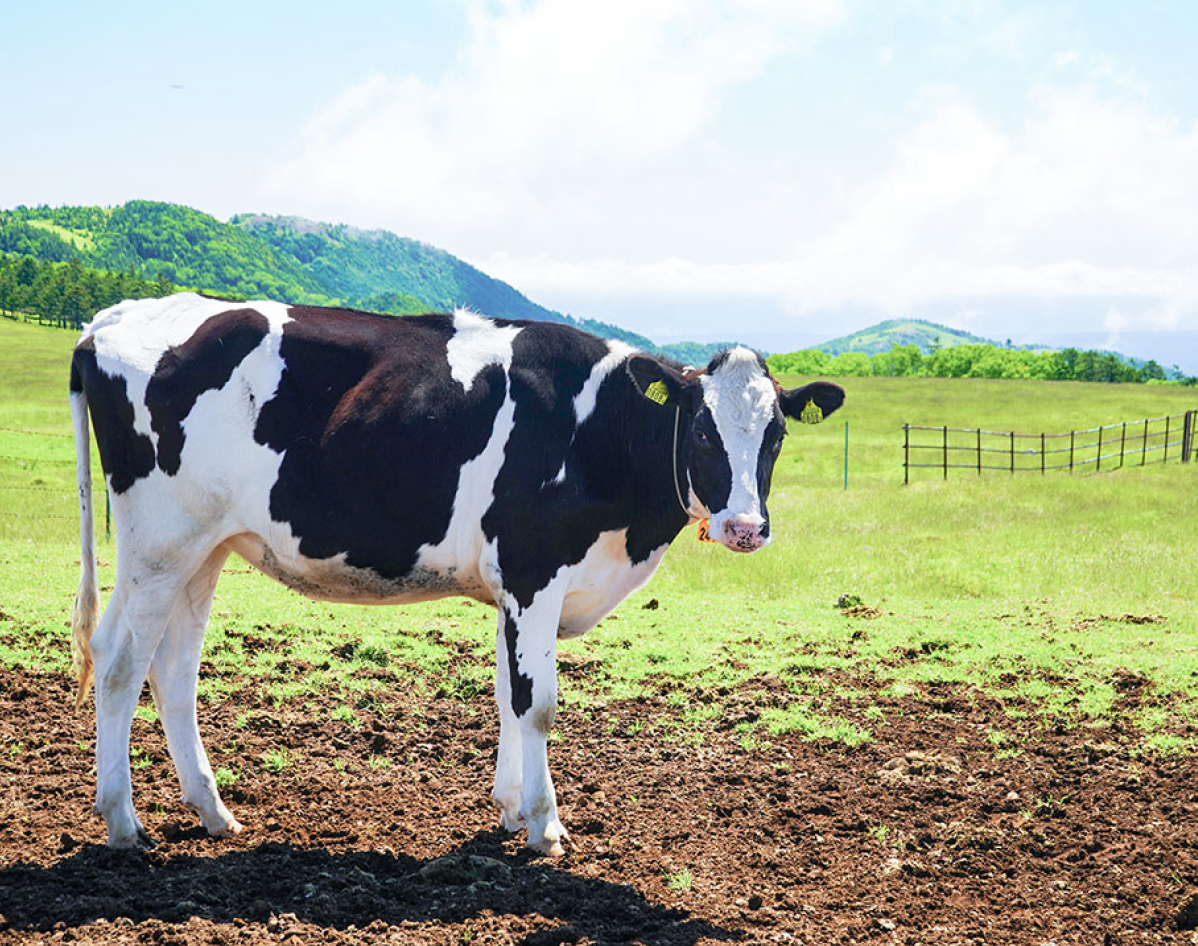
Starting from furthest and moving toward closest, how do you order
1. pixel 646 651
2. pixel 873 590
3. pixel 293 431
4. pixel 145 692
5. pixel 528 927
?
pixel 873 590 → pixel 646 651 → pixel 145 692 → pixel 293 431 → pixel 528 927

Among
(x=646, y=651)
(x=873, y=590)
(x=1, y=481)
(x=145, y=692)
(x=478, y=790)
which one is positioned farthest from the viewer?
(x=1, y=481)

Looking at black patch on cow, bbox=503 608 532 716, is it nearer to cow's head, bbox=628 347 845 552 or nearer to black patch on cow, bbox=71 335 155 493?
cow's head, bbox=628 347 845 552

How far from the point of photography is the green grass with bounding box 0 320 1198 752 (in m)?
9.24

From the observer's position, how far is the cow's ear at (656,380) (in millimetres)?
6266

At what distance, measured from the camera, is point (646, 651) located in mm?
10695

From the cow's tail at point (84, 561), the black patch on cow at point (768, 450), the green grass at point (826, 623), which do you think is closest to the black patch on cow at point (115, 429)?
the cow's tail at point (84, 561)

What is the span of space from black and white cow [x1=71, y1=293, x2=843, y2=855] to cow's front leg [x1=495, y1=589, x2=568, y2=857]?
0.5 inches

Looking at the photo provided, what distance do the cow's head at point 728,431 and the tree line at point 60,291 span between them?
389 feet

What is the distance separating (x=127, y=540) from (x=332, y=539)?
48.1 inches

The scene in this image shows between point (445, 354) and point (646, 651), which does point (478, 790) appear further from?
point (646, 651)

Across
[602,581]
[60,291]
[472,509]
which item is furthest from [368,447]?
[60,291]

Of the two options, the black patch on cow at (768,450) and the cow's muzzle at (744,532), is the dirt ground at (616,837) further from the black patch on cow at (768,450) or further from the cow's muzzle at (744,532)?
the black patch on cow at (768,450)

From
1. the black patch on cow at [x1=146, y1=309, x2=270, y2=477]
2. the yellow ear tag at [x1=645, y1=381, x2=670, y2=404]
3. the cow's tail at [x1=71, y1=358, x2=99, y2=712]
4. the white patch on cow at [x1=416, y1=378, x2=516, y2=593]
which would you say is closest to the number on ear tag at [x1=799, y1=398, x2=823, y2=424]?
the yellow ear tag at [x1=645, y1=381, x2=670, y2=404]

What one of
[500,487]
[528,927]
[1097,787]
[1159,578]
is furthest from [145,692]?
[1159,578]
